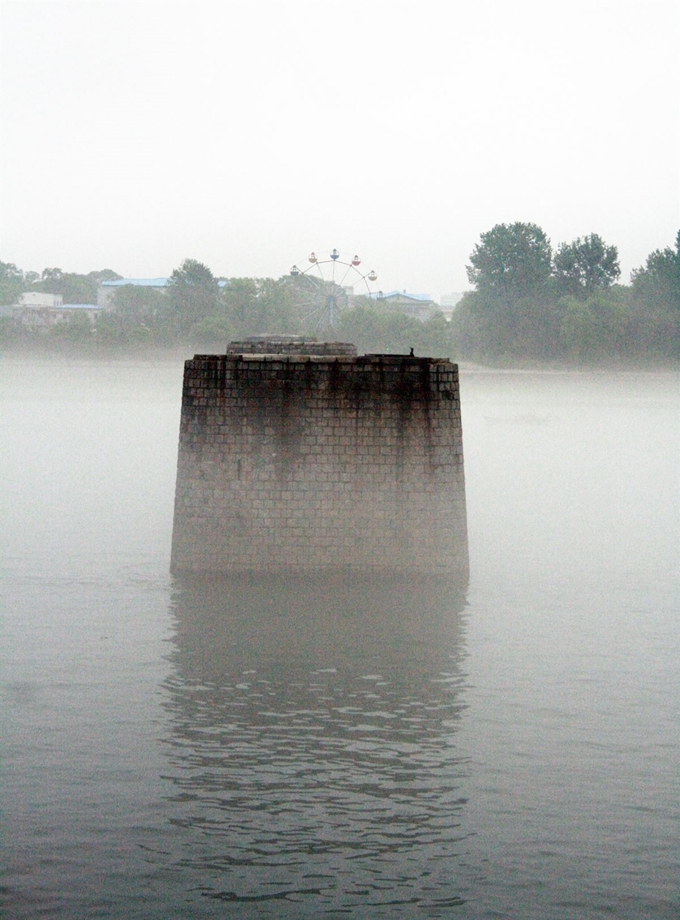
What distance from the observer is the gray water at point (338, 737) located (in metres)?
9.05

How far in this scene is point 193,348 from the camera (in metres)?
76.9

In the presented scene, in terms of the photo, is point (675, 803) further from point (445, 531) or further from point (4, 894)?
point (445, 531)

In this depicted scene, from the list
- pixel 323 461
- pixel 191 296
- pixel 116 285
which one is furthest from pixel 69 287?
pixel 323 461

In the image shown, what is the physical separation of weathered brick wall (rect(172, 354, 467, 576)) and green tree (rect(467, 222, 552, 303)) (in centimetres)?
6986

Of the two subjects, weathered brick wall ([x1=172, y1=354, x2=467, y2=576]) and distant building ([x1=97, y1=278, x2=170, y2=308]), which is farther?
distant building ([x1=97, y1=278, x2=170, y2=308])

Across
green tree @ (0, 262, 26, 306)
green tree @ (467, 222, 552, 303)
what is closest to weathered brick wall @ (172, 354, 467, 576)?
green tree @ (467, 222, 552, 303)

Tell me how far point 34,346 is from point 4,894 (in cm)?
7084

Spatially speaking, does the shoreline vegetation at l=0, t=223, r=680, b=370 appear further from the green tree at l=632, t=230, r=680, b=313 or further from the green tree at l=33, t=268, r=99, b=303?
the green tree at l=33, t=268, r=99, b=303

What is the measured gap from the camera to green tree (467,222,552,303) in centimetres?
8606

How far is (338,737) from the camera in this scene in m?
11.9

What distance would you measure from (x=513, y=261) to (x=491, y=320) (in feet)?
27.3

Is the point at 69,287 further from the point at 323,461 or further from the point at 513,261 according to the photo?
the point at 323,461

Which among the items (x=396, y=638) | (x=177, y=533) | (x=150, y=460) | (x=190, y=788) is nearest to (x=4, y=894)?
(x=190, y=788)

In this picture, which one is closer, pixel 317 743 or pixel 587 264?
pixel 317 743
